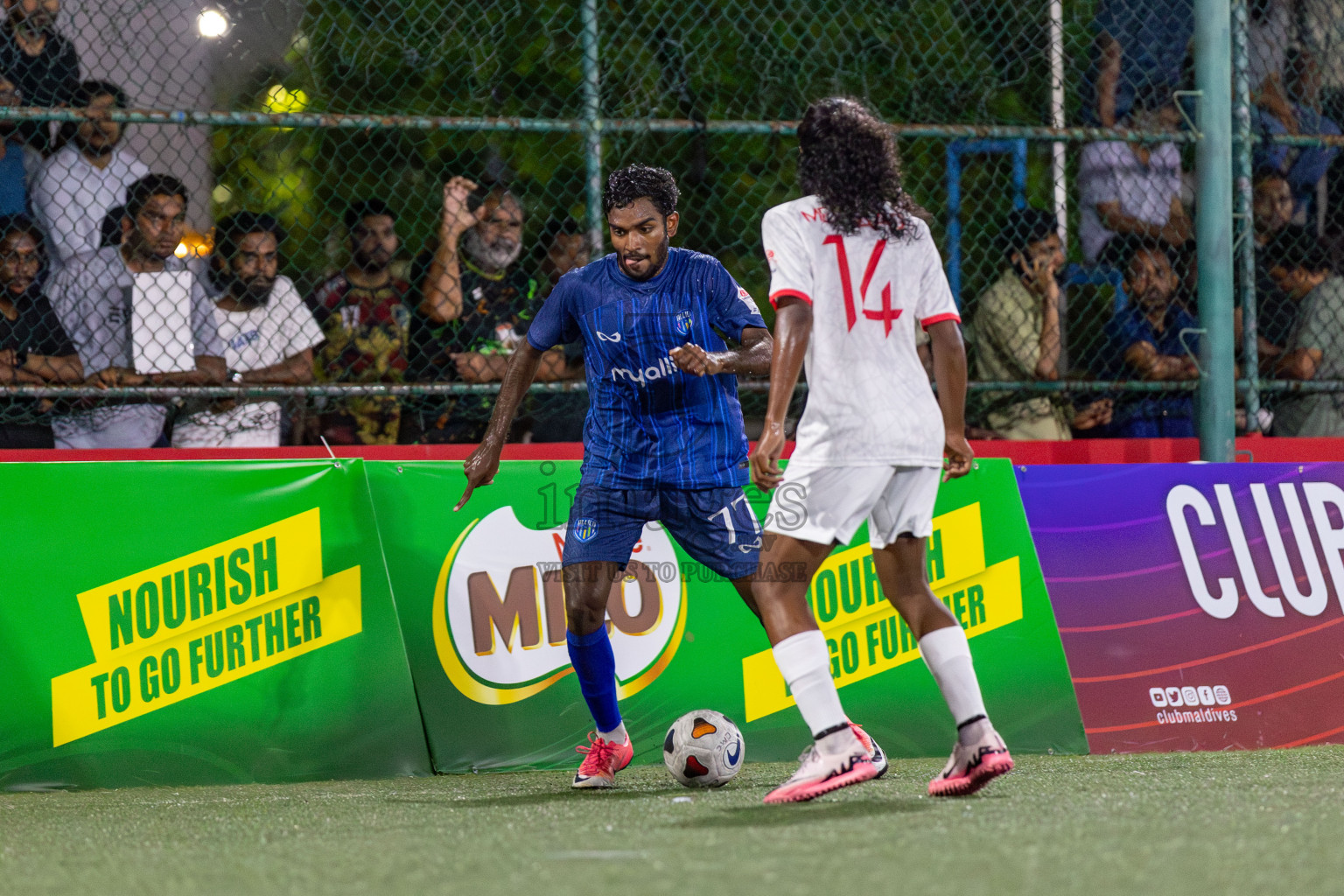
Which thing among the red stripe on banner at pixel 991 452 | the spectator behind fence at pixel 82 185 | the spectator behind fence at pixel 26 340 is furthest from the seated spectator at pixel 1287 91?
the spectator behind fence at pixel 26 340

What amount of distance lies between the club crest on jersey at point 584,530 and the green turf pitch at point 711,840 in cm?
81

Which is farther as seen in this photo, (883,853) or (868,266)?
(868,266)

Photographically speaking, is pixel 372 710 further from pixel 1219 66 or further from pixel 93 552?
pixel 1219 66

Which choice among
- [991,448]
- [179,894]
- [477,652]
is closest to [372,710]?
[477,652]

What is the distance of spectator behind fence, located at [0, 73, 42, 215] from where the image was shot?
573 cm

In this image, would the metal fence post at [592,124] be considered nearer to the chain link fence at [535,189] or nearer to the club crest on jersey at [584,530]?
the chain link fence at [535,189]

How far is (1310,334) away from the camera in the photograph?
675 cm

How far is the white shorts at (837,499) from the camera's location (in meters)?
3.65

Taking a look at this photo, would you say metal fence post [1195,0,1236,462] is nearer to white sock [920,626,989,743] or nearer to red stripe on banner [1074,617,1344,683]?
red stripe on banner [1074,617,1344,683]

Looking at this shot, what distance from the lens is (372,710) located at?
5129 millimetres

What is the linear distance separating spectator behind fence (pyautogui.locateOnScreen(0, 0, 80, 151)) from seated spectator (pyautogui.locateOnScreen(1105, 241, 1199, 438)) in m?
4.78

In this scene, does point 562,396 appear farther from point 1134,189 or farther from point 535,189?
point 1134,189

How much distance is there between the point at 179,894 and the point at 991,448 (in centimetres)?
432

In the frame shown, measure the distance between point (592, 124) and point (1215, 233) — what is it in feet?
9.47
